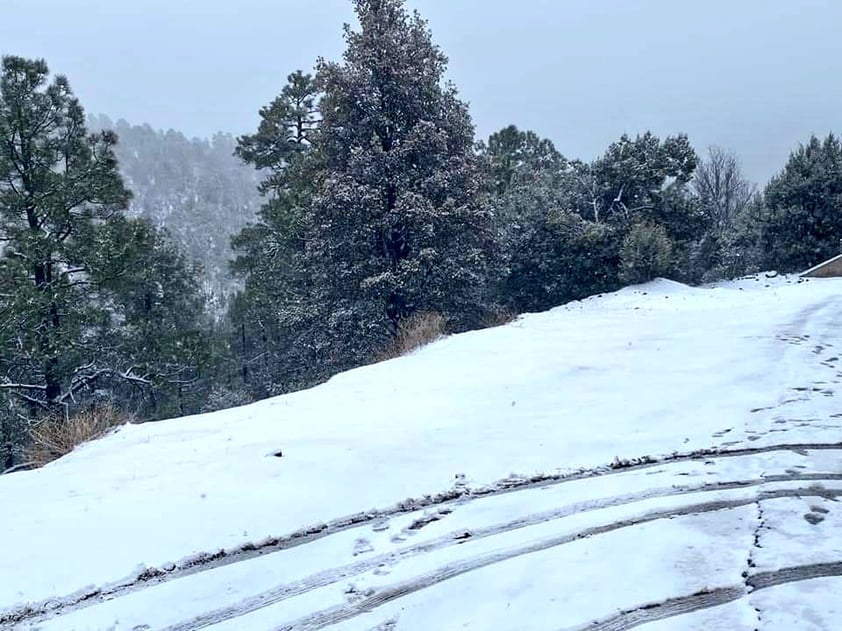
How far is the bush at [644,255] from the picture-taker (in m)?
18.0

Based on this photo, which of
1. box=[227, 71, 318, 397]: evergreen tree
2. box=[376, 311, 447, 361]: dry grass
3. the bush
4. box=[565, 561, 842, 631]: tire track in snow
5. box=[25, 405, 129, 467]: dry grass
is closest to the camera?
box=[565, 561, 842, 631]: tire track in snow

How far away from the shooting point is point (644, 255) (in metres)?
18.2

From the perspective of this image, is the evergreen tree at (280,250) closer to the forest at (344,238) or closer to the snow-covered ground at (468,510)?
the forest at (344,238)

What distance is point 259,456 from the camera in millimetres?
6148

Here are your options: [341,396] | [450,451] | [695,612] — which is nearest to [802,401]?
[450,451]

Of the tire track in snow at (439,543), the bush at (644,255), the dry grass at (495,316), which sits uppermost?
the bush at (644,255)

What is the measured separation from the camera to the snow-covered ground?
3439 millimetres

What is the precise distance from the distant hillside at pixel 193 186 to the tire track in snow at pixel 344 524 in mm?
79675

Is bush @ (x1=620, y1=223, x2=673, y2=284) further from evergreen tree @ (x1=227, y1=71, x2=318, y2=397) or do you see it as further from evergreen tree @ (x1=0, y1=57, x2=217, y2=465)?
evergreen tree @ (x1=0, y1=57, x2=217, y2=465)

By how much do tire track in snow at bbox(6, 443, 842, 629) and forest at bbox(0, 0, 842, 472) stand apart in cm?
488

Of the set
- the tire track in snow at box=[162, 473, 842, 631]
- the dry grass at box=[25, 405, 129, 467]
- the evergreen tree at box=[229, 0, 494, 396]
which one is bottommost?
the tire track in snow at box=[162, 473, 842, 631]

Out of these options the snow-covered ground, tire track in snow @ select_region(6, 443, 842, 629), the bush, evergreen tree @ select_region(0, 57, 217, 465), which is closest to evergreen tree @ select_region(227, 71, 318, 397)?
evergreen tree @ select_region(0, 57, 217, 465)

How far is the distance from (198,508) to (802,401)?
605cm

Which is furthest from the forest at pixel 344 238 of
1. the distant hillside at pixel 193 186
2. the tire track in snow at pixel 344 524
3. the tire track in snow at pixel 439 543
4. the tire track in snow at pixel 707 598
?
the distant hillside at pixel 193 186
